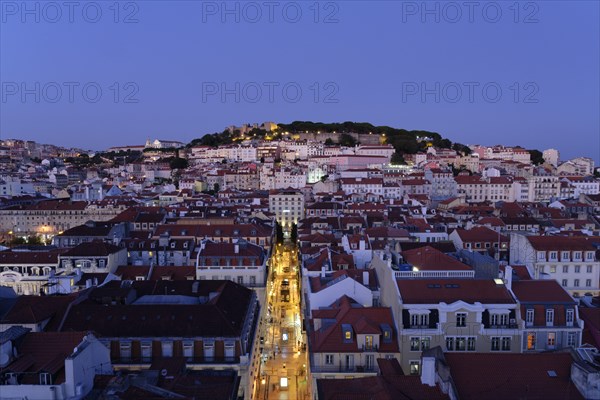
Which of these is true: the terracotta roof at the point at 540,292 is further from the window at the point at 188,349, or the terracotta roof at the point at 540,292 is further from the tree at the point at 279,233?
the tree at the point at 279,233

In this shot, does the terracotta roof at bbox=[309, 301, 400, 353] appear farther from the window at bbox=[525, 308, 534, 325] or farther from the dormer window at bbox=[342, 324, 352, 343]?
the window at bbox=[525, 308, 534, 325]

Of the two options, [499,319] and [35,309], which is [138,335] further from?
[499,319]

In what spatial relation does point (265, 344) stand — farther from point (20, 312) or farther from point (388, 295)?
point (20, 312)

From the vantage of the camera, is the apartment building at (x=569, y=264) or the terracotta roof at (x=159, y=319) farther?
the apartment building at (x=569, y=264)

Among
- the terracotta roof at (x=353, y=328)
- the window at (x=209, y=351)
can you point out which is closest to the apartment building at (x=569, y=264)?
the terracotta roof at (x=353, y=328)

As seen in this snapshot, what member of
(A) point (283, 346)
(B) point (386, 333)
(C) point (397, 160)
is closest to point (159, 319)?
(B) point (386, 333)

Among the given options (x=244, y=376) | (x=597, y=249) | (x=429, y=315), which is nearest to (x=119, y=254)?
(x=244, y=376)

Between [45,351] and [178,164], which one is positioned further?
[178,164]
